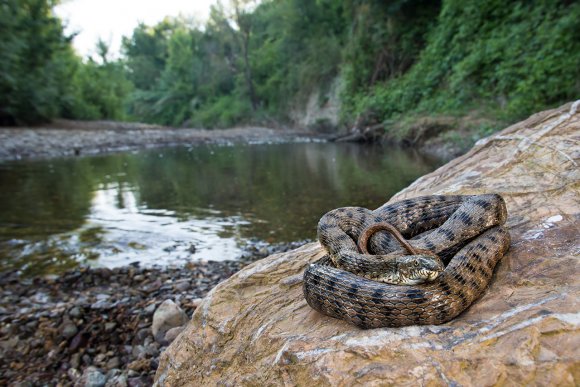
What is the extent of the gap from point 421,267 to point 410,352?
54 centimetres

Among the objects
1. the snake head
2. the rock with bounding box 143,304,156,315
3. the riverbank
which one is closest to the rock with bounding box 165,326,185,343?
the rock with bounding box 143,304,156,315

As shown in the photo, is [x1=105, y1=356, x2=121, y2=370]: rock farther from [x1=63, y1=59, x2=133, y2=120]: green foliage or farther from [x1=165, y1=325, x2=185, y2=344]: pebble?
[x1=63, y1=59, x2=133, y2=120]: green foliage

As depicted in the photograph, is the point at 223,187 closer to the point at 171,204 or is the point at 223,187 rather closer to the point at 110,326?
the point at 171,204

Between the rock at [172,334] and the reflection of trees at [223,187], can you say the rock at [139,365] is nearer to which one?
the rock at [172,334]

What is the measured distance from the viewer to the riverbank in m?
25.8

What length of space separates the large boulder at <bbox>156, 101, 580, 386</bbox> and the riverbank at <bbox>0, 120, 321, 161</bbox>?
24438 millimetres

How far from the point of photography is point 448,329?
2.41 metres


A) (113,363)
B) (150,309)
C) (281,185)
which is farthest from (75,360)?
(281,185)

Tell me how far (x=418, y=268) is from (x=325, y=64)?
1671 inches

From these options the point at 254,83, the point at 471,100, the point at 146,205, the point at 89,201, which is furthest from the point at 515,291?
the point at 254,83

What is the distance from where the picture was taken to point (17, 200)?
12688mm

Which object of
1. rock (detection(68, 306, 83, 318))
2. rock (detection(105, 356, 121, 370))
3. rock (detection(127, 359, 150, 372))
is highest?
rock (detection(68, 306, 83, 318))

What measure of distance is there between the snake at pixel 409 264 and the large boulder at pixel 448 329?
9cm

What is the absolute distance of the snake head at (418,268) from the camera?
2596 mm
